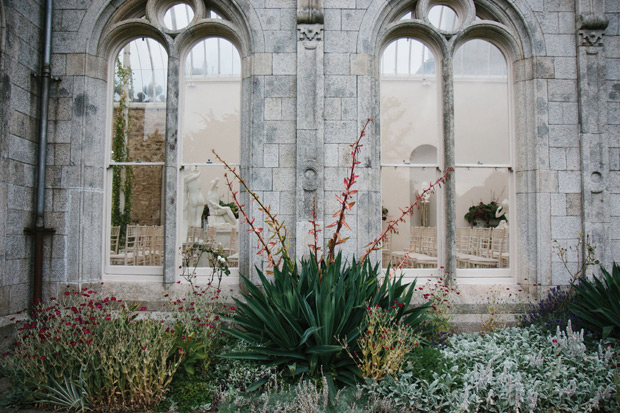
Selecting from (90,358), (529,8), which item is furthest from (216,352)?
(529,8)

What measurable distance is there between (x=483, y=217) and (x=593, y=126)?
1.63 metres

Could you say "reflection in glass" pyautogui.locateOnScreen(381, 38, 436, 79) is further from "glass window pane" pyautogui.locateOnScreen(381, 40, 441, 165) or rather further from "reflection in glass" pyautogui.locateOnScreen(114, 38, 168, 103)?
"reflection in glass" pyautogui.locateOnScreen(114, 38, 168, 103)

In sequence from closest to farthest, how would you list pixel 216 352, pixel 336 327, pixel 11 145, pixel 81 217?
pixel 336 327
pixel 216 352
pixel 11 145
pixel 81 217

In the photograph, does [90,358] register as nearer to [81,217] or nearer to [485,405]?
[81,217]

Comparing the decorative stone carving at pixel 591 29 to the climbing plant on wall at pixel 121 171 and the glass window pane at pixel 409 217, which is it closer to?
the glass window pane at pixel 409 217

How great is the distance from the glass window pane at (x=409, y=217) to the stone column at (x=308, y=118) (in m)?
0.92

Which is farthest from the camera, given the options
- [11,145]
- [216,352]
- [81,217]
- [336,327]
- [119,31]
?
[119,31]

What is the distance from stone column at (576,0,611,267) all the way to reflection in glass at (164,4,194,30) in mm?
4774

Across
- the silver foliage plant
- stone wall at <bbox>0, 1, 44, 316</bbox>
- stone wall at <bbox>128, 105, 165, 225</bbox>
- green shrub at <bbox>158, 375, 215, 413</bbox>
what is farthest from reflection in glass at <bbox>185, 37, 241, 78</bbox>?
the silver foliage plant

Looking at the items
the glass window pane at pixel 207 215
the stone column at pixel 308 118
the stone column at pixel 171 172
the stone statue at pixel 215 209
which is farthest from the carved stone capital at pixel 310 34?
the stone statue at pixel 215 209

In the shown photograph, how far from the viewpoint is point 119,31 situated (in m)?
4.91

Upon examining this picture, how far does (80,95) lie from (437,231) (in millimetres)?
4625

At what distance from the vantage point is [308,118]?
459 cm

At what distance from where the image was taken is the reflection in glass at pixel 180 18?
5.02 meters
